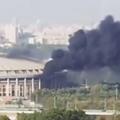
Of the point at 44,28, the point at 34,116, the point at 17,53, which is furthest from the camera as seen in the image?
the point at 44,28

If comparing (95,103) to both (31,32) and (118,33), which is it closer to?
(118,33)

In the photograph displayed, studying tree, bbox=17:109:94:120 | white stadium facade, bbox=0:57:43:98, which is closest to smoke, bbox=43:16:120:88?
white stadium facade, bbox=0:57:43:98

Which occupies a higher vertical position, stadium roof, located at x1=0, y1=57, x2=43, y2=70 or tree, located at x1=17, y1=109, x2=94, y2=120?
stadium roof, located at x1=0, y1=57, x2=43, y2=70

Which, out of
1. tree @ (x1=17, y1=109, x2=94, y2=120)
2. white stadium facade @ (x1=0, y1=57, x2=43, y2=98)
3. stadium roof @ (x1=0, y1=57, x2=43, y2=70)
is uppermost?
stadium roof @ (x1=0, y1=57, x2=43, y2=70)

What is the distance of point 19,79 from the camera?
3766 centimetres

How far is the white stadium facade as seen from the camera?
36.7 m

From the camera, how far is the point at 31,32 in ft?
166

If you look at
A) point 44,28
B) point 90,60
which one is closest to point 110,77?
point 90,60

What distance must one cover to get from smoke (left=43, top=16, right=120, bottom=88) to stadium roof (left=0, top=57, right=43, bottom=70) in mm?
1064

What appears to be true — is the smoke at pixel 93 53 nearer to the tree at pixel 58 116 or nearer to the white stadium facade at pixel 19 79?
the white stadium facade at pixel 19 79

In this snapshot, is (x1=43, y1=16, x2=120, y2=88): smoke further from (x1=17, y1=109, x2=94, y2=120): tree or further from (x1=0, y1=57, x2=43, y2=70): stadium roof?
(x1=17, y1=109, x2=94, y2=120): tree

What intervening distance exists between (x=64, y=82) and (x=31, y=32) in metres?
14.2

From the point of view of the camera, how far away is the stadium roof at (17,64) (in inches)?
1535

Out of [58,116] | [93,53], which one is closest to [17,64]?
[93,53]
